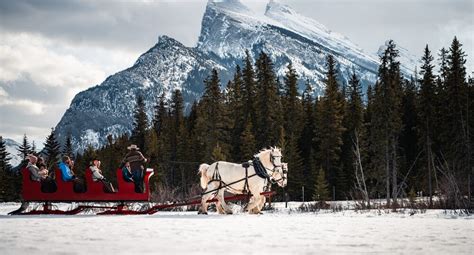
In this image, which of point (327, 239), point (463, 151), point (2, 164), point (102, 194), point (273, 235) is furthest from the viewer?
point (2, 164)

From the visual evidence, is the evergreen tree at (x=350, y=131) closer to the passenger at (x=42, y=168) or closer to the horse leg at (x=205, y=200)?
the horse leg at (x=205, y=200)

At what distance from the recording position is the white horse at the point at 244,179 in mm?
13750

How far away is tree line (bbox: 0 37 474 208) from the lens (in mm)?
43969

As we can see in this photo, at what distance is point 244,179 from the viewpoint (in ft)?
45.3

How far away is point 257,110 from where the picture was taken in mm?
52562

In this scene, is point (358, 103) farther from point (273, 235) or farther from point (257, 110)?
point (273, 235)

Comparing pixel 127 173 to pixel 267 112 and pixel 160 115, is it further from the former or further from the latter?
pixel 160 115

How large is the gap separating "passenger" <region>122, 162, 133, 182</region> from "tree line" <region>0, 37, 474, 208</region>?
23169mm

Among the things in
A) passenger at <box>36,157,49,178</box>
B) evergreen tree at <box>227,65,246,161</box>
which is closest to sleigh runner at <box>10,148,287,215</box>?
passenger at <box>36,157,49,178</box>

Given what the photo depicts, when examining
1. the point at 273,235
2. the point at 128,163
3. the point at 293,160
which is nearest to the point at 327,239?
the point at 273,235

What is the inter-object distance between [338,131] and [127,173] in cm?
4020

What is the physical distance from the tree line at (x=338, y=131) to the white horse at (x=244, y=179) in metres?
22.8

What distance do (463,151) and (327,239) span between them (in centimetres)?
3932

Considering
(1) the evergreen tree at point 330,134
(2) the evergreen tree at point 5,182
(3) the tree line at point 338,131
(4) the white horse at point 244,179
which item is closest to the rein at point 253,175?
(4) the white horse at point 244,179
